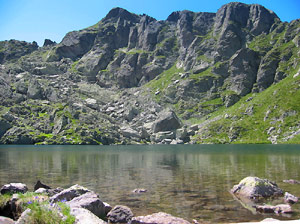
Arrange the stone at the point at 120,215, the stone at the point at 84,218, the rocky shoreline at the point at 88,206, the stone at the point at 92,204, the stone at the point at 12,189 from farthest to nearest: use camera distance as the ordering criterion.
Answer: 1. the stone at the point at 12,189
2. the stone at the point at 92,204
3. the stone at the point at 120,215
4. the stone at the point at 84,218
5. the rocky shoreline at the point at 88,206

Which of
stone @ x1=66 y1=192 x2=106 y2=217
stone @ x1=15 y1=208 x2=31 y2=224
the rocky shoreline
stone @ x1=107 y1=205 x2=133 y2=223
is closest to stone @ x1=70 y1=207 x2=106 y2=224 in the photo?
the rocky shoreline

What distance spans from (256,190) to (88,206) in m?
17.3

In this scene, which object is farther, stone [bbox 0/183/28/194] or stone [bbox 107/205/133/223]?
stone [bbox 0/183/28/194]

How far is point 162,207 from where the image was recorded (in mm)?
23828

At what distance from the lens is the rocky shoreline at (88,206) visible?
12252mm

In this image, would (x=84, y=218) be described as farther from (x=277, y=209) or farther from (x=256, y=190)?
(x=256, y=190)

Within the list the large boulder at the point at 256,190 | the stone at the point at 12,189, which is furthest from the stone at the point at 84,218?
the large boulder at the point at 256,190

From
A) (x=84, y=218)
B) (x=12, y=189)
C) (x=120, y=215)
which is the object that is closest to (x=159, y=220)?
(x=120, y=215)

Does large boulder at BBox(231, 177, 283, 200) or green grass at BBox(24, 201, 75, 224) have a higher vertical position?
green grass at BBox(24, 201, 75, 224)

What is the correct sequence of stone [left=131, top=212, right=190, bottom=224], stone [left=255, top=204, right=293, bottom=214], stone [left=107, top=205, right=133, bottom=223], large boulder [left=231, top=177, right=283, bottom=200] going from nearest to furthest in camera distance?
1. stone [left=131, top=212, right=190, bottom=224]
2. stone [left=107, top=205, right=133, bottom=223]
3. stone [left=255, top=204, right=293, bottom=214]
4. large boulder [left=231, top=177, right=283, bottom=200]

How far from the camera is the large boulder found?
2678cm

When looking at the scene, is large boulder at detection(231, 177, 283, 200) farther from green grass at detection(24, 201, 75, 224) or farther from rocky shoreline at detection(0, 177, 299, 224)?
green grass at detection(24, 201, 75, 224)

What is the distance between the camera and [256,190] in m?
27.2

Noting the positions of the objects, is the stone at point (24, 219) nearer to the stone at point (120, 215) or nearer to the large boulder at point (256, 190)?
the stone at point (120, 215)
